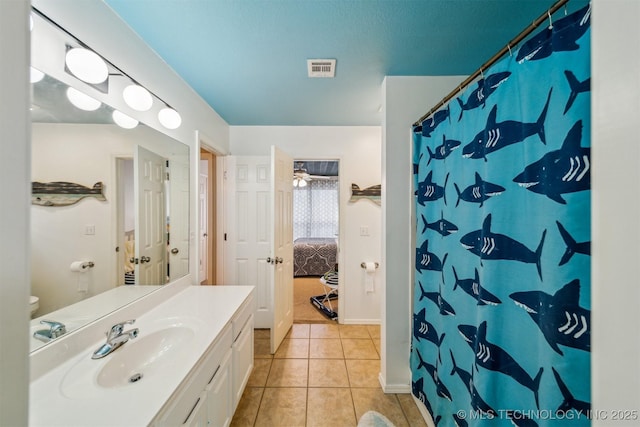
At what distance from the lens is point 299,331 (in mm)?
2717

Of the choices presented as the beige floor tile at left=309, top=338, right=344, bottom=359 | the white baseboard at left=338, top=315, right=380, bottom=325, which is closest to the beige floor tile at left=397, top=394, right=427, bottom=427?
the beige floor tile at left=309, top=338, right=344, bottom=359

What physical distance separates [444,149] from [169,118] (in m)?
1.77

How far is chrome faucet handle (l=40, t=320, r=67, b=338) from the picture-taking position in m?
0.95

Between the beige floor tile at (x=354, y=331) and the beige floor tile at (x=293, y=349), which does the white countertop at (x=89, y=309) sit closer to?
the beige floor tile at (x=293, y=349)

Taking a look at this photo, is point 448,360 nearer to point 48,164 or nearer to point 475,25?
point 475,25

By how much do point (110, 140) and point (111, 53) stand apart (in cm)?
45

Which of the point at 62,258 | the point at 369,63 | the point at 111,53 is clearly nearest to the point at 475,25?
the point at 369,63

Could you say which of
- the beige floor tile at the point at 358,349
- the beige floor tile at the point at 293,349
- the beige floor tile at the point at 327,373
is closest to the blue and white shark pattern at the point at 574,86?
the beige floor tile at the point at 327,373

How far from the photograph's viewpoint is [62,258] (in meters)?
1.00

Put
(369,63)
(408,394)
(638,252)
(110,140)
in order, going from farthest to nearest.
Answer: (408,394) < (369,63) < (110,140) < (638,252)

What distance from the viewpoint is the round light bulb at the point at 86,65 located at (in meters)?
1.03

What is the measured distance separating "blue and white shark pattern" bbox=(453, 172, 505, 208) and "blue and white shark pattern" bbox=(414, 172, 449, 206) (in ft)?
0.39

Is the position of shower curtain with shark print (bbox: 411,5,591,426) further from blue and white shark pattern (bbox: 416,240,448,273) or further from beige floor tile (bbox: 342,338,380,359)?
beige floor tile (bbox: 342,338,380,359)

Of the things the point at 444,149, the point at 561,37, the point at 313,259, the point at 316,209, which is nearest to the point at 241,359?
the point at 444,149
